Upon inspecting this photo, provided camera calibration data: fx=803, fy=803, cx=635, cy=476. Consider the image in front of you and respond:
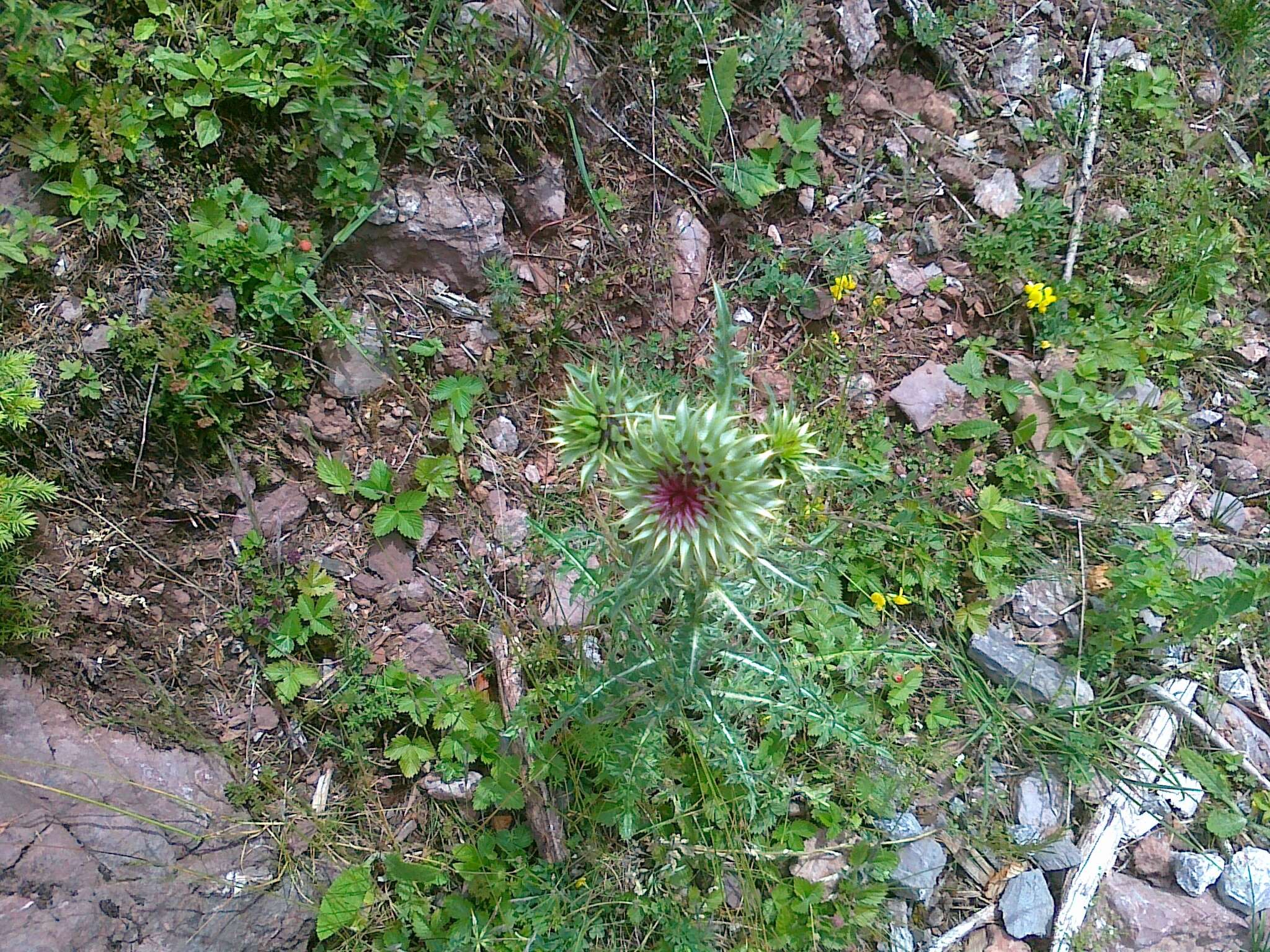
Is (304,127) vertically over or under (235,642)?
over

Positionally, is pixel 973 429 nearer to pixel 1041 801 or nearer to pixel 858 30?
pixel 1041 801

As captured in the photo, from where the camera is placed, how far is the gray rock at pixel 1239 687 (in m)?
3.87

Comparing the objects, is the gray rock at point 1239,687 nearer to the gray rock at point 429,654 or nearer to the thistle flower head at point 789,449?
the thistle flower head at point 789,449

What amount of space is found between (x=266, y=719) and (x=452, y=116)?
2.81 metres

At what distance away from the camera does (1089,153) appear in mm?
4562

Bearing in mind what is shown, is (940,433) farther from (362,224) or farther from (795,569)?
(362,224)

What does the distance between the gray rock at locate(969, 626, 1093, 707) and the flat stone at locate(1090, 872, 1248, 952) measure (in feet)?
2.57

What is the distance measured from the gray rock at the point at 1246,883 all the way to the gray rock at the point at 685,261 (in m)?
3.51

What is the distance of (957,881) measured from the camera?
353 centimetres

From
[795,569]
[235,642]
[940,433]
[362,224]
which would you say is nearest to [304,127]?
[362,224]

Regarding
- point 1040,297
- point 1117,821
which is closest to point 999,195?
point 1040,297

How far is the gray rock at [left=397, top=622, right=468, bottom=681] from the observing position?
348cm

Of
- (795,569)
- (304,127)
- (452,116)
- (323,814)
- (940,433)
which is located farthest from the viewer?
(940,433)

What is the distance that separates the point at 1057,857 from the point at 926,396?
222 centimetres
